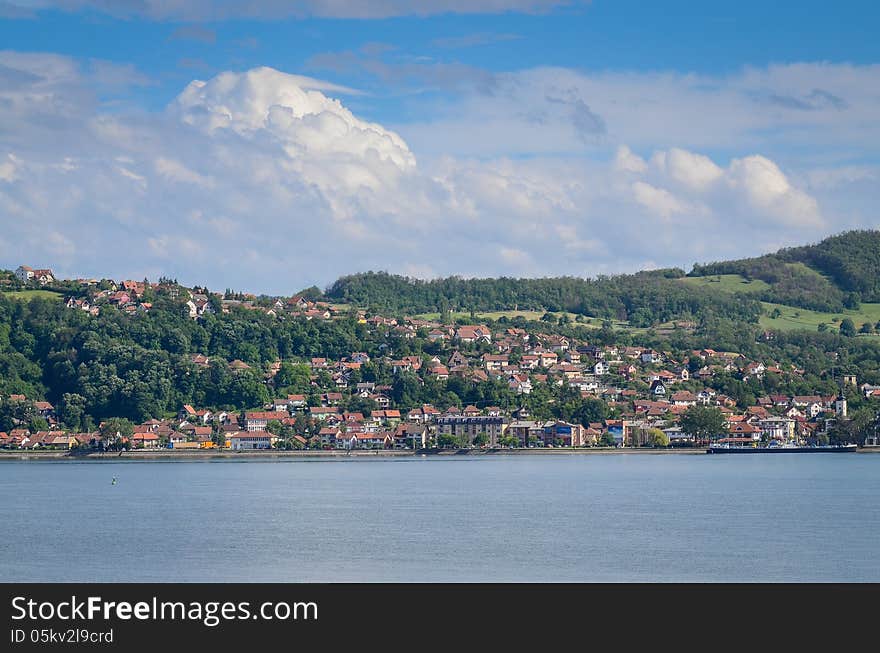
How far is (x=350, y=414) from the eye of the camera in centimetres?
9494

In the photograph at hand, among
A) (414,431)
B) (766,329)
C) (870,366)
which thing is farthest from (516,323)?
(414,431)

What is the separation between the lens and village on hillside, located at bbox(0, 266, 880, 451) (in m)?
89.2

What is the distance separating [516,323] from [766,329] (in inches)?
1015

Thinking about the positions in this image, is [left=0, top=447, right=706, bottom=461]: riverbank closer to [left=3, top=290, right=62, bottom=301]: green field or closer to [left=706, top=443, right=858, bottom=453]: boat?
[left=706, top=443, right=858, bottom=453]: boat

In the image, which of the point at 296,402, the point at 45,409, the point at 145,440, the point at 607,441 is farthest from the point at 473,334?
the point at 45,409

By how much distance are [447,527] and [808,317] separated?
11868cm

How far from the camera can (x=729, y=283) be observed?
161m

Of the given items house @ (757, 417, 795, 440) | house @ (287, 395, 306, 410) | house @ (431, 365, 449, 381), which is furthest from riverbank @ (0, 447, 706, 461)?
house @ (431, 365, 449, 381)

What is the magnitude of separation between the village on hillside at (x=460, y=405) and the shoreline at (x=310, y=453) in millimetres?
935

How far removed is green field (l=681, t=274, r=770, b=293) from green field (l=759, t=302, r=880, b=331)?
5.52 meters

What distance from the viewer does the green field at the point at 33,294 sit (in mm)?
106250

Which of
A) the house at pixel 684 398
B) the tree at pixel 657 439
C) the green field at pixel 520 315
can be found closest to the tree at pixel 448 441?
the tree at pixel 657 439
